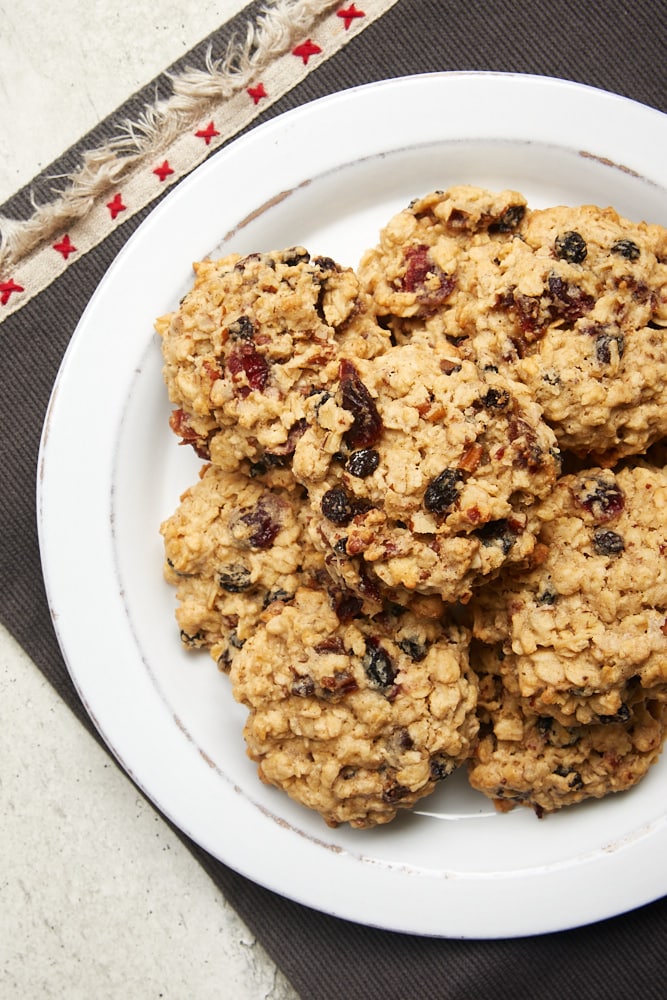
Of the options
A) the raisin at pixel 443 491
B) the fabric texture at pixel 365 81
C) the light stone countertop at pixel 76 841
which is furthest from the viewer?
the light stone countertop at pixel 76 841

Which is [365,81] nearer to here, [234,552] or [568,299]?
[568,299]

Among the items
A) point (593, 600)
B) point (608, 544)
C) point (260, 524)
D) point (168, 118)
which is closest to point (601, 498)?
point (608, 544)

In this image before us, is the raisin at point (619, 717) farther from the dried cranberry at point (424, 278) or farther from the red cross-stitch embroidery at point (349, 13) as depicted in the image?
the red cross-stitch embroidery at point (349, 13)

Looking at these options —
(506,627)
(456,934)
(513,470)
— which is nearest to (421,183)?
(513,470)

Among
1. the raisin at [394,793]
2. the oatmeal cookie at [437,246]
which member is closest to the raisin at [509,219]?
the oatmeal cookie at [437,246]

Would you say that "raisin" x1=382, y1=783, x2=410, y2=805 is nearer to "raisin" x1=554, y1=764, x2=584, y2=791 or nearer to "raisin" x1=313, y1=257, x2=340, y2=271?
"raisin" x1=554, y1=764, x2=584, y2=791

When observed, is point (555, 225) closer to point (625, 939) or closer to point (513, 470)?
point (513, 470)

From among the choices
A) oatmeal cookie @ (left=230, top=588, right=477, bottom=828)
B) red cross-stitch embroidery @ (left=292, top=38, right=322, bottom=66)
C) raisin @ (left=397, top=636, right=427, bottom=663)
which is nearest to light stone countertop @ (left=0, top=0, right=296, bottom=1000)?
red cross-stitch embroidery @ (left=292, top=38, right=322, bottom=66)
